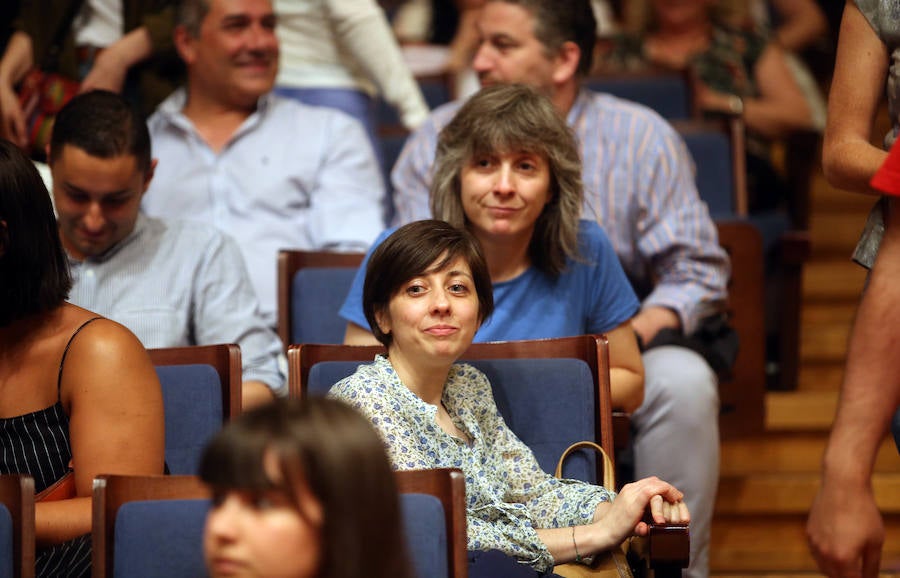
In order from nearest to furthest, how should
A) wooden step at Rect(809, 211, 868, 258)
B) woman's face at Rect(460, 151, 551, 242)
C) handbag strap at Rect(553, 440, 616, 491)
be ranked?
handbag strap at Rect(553, 440, 616, 491)
woman's face at Rect(460, 151, 551, 242)
wooden step at Rect(809, 211, 868, 258)

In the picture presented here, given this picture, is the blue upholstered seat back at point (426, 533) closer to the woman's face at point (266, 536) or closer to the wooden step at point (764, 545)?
the woman's face at point (266, 536)

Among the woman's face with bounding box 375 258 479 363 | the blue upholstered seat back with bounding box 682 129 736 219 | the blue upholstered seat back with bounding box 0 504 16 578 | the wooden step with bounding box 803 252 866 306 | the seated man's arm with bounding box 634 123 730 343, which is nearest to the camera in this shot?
the blue upholstered seat back with bounding box 0 504 16 578

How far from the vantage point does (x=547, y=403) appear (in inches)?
73.7

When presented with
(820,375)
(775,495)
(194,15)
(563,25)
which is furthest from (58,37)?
(820,375)

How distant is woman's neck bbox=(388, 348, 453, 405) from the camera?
171cm

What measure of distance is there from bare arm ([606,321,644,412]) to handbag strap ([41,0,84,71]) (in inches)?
60.3

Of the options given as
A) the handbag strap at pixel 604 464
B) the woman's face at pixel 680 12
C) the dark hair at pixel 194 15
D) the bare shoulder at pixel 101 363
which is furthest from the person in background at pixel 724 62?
the bare shoulder at pixel 101 363

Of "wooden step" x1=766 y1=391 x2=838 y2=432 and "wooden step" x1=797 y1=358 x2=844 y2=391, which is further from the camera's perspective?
"wooden step" x1=797 y1=358 x2=844 y2=391

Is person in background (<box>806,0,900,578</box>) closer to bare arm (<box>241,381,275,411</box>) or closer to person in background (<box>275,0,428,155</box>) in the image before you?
bare arm (<box>241,381,275,411</box>)

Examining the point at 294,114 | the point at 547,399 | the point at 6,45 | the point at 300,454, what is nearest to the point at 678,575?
the point at 547,399

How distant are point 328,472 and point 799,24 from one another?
3.50 meters

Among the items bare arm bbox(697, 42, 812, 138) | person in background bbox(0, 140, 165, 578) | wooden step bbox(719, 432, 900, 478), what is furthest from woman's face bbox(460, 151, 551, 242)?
bare arm bbox(697, 42, 812, 138)

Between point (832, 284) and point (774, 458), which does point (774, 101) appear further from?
point (774, 458)

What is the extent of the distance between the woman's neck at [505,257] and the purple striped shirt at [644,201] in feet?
1.32
